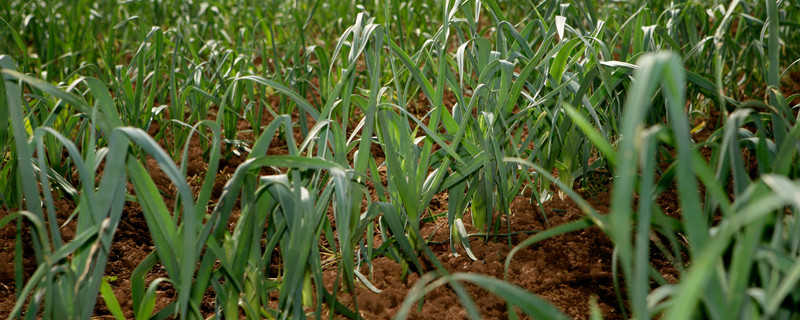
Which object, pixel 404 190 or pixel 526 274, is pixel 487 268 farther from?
pixel 404 190

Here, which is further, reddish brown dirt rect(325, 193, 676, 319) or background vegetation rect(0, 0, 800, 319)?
reddish brown dirt rect(325, 193, 676, 319)

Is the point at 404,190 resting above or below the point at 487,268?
above

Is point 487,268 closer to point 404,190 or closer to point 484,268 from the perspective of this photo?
point 484,268

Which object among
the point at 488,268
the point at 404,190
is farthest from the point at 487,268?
the point at 404,190

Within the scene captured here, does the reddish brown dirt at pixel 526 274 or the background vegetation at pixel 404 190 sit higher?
the background vegetation at pixel 404 190

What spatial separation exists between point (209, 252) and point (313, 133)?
0.23 metres

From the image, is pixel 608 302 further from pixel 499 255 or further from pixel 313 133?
pixel 313 133

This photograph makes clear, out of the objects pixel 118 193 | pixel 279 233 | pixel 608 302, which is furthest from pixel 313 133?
pixel 608 302

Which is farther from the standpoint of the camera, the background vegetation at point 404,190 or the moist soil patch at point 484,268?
the moist soil patch at point 484,268

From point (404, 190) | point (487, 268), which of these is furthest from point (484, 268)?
point (404, 190)

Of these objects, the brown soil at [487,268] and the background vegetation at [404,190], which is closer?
the background vegetation at [404,190]

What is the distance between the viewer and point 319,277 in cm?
96

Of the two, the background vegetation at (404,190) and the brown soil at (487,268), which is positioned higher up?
the background vegetation at (404,190)

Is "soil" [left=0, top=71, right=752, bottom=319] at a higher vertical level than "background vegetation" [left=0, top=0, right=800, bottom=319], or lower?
lower
